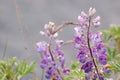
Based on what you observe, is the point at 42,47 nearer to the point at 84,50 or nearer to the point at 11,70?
the point at 84,50

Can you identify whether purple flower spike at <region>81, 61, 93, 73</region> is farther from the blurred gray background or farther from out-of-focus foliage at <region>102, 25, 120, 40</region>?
the blurred gray background

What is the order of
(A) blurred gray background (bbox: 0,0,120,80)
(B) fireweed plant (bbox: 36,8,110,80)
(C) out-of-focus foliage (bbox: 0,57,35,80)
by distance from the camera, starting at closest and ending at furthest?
(B) fireweed plant (bbox: 36,8,110,80), (C) out-of-focus foliage (bbox: 0,57,35,80), (A) blurred gray background (bbox: 0,0,120,80)

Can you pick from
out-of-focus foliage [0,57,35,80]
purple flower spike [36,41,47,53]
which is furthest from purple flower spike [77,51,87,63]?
out-of-focus foliage [0,57,35,80]

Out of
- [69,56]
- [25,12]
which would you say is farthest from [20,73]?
[25,12]

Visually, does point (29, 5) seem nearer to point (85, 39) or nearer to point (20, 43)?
point (20, 43)

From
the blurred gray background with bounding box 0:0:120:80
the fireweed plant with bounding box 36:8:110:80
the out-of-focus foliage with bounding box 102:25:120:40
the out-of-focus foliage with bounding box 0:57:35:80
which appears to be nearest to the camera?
the fireweed plant with bounding box 36:8:110:80

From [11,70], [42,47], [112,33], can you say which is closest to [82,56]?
[42,47]

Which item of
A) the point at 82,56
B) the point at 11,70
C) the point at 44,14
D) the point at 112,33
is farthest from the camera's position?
the point at 44,14

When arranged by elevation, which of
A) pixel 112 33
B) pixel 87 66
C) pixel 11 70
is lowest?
pixel 87 66
